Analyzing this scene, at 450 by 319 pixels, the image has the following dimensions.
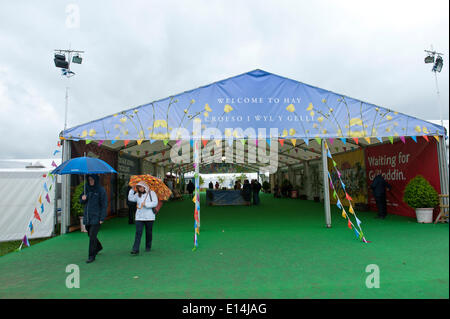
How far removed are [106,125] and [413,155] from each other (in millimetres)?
8505

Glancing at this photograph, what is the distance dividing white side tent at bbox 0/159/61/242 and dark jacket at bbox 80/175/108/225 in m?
3.20

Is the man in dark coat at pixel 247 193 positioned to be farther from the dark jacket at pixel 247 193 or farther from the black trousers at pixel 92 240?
the black trousers at pixel 92 240

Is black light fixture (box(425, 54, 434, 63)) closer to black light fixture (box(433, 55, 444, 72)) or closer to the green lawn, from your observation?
black light fixture (box(433, 55, 444, 72))

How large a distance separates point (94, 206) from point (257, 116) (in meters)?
4.15

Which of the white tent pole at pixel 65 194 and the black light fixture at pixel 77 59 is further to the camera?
the black light fixture at pixel 77 59

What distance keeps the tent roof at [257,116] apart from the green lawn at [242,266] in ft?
7.66

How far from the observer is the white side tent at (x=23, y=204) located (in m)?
7.04

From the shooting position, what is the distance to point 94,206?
459 centimetres

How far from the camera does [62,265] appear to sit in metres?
4.43

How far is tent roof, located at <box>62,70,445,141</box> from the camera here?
22.7ft

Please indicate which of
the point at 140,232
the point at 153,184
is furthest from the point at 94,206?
the point at 153,184

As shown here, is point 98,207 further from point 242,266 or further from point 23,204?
point 23,204

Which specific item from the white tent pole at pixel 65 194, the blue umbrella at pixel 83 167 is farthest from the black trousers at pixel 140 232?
the white tent pole at pixel 65 194
